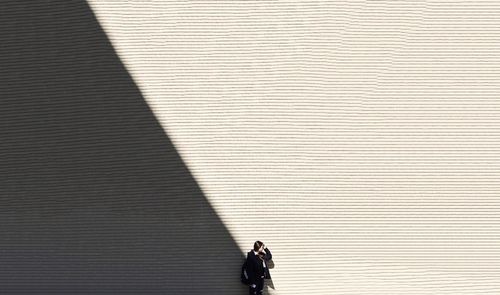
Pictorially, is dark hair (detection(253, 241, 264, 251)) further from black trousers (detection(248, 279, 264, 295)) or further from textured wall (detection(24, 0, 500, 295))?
black trousers (detection(248, 279, 264, 295))

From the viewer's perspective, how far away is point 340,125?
785 cm

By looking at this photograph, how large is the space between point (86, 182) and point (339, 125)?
4288mm

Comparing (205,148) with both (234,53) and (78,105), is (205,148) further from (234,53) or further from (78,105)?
(78,105)

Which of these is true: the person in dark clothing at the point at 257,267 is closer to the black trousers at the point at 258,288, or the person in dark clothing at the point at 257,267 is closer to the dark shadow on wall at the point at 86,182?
the black trousers at the point at 258,288

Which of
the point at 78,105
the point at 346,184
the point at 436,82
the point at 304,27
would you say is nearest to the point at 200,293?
the point at 346,184

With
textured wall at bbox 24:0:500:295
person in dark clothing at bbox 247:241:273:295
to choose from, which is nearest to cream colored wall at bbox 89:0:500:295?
textured wall at bbox 24:0:500:295

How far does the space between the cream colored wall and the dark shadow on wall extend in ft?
1.32

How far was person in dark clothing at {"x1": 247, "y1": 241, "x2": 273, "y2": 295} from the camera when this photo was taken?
7348mm

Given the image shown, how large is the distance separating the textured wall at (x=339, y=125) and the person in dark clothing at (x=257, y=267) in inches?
13.0

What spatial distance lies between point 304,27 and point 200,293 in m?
4.67

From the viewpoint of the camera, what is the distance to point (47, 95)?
806 cm

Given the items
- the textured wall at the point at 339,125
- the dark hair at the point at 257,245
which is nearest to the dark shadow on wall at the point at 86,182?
the textured wall at the point at 339,125

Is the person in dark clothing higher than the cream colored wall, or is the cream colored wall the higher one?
the cream colored wall

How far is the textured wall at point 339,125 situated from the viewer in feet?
25.2
